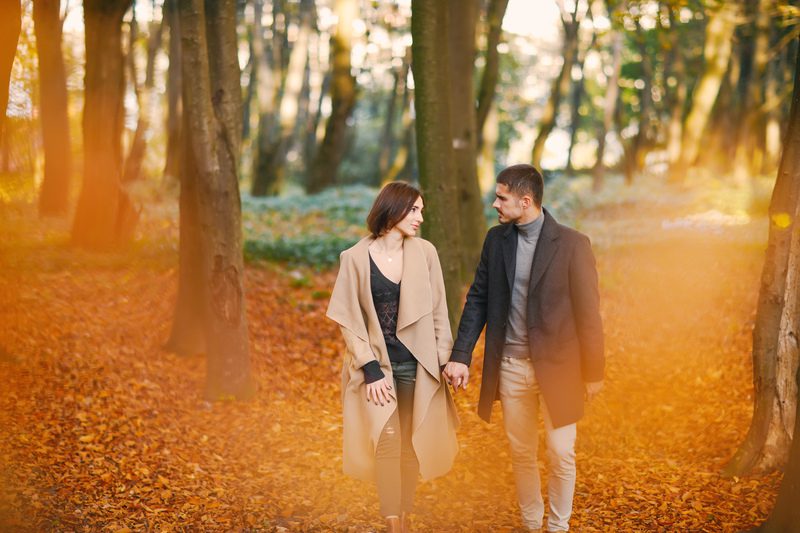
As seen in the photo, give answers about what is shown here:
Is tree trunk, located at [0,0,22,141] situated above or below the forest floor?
above

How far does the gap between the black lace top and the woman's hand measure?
0.58 ft

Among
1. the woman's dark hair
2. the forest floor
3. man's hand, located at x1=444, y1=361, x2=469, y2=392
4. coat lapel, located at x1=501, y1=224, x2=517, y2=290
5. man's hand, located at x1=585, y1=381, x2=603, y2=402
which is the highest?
the woman's dark hair

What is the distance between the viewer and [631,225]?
55.8 feet

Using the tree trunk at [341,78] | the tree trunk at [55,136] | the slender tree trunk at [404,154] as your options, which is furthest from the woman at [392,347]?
the slender tree trunk at [404,154]

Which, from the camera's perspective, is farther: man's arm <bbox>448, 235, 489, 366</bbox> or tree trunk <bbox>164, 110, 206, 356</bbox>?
tree trunk <bbox>164, 110, 206, 356</bbox>

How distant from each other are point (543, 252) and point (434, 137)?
3.65 meters

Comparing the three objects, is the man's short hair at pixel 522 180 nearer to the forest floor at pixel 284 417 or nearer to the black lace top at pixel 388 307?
the black lace top at pixel 388 307

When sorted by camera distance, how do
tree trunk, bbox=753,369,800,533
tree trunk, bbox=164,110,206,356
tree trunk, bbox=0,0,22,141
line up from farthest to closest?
1. tree trunk, bbox=164,110,206,356
2. tree trunk, bbox=0,0,22,141
3. tree trunk, bbox=753,369,800,533

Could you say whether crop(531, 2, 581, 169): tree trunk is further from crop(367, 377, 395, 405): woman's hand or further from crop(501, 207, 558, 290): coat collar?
crop(367, 377, 395, 405): woman's hand

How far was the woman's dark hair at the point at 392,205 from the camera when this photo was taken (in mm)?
4609

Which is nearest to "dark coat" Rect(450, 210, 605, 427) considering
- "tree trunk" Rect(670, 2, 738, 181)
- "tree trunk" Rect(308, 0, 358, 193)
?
"tree trunk" Rect(308, 0, 358, 193)

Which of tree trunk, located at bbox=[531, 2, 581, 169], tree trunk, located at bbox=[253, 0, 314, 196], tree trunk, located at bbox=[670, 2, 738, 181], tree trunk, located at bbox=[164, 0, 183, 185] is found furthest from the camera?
tree trunk, located at bbox=[253, 0, 314, 196]

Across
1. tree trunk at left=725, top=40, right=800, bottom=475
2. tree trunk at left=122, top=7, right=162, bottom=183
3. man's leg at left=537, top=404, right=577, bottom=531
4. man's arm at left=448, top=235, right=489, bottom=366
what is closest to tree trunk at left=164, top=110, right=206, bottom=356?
man's arm at left=448, top=235, right=489, bottom=366

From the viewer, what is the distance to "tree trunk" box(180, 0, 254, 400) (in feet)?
24.8
